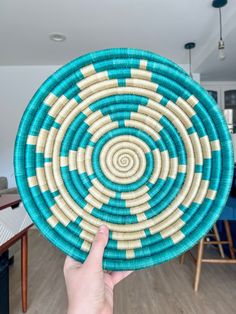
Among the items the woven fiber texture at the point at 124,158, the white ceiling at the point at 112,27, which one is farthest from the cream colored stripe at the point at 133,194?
the white ceiling at the point at 112,27

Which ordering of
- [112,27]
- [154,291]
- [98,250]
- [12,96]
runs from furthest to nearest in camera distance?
[12,96]
[112,27]
[154,291]
[98,250]

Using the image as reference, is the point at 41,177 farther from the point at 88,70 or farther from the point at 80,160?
the point at 88,70

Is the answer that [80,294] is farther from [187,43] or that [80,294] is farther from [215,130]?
[187,43]

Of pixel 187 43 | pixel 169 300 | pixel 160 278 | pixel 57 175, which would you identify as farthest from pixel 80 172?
pixel 187 43

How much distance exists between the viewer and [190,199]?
1.54 ft

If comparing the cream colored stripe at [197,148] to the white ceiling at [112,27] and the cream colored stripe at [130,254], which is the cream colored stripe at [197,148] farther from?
the white ceiling at [112,27]

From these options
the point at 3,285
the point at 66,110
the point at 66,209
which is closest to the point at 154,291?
the point at 3,285

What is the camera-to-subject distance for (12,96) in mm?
3652

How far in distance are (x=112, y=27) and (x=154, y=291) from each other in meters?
2.37

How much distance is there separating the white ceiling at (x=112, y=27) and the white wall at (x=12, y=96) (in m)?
0.30

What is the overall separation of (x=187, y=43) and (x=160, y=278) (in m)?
2.47

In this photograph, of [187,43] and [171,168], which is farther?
[187,43]

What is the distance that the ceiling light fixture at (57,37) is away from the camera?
104 inches

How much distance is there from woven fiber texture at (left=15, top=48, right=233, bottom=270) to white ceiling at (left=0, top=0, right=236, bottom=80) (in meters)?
1.93
